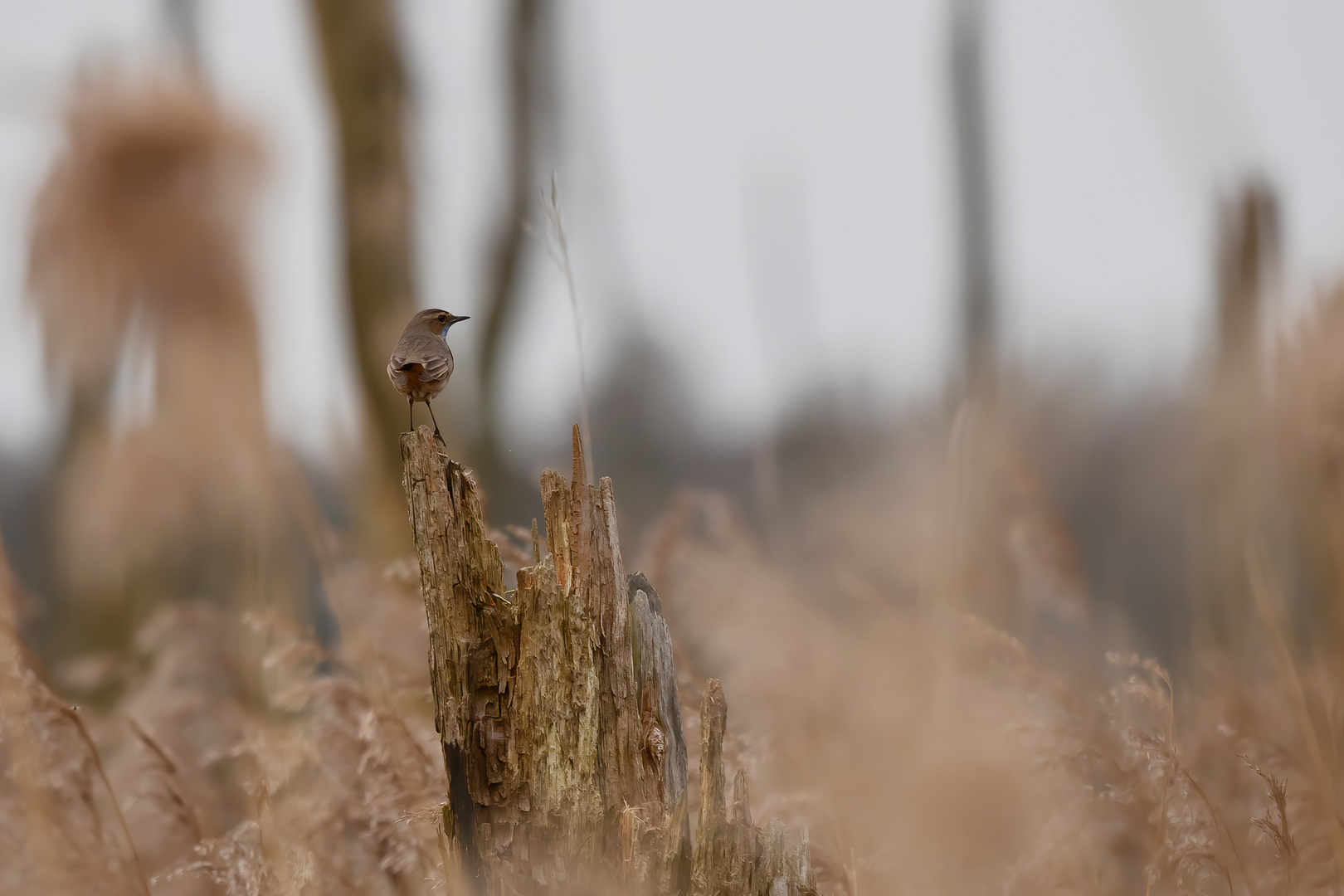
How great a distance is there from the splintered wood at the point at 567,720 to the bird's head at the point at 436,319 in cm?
39

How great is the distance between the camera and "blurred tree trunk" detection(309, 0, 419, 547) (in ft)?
9.36

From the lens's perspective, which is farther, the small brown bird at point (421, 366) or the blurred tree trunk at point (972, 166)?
the blurred tree trunk at point (972, 166)

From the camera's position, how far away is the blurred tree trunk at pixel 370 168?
285cm

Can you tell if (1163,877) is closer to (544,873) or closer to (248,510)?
(544,873)

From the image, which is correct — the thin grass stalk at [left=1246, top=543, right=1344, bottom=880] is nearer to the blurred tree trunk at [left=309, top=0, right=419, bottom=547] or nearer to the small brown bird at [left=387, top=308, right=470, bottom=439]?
the small brown bird at [left=387, top=308, right=470, bottom=439]

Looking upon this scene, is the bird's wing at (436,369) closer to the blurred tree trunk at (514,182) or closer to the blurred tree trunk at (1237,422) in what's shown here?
the blurred tree trunk at (1237,422)

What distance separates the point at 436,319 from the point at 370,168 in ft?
5.97

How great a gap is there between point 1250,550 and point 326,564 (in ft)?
5.49

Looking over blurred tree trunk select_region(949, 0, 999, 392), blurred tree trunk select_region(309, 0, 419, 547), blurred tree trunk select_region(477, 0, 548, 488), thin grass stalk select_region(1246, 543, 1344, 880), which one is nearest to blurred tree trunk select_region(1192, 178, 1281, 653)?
thin grass stalk select_region(1246, 543, 1344, 880)

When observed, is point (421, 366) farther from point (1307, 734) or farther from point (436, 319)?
point (1307, 734)

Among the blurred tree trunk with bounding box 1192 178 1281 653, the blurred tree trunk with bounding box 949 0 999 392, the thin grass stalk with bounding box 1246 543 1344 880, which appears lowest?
the thin grass stalk with bounding box 1246 543 1344 880

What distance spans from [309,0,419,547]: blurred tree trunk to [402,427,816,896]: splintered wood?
1.98m

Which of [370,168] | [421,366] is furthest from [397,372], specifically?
[370,168]

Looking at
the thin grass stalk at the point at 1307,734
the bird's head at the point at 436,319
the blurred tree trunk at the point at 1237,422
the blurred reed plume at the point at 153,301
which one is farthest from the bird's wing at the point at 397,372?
the blurred tree trunk at the point at 1237,422
